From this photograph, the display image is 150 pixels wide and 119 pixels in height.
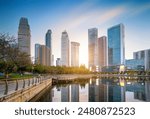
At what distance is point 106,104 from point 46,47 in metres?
35.8

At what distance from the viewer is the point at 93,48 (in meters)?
80.6

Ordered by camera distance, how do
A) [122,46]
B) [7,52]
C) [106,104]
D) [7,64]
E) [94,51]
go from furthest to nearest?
[94,51] → [122,46] → [7,64] → [7,52] → [106,104]

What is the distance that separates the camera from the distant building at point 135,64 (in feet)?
235

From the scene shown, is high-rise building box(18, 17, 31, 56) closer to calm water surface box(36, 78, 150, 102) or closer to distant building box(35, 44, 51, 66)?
calm water surface box(36, 78, 150, 102)

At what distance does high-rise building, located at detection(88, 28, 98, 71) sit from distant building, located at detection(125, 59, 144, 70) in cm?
1303

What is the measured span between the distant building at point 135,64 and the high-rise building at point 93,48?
13035 mm

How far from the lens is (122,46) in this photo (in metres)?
51.2

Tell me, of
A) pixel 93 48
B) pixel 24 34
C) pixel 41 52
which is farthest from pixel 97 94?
pixel 93 48

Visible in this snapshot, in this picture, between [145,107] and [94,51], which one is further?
[94,51]

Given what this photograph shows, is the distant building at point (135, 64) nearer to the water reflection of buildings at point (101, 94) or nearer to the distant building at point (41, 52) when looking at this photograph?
the distant building at point (41, 52)

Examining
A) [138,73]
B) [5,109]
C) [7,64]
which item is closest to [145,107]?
[5,109]

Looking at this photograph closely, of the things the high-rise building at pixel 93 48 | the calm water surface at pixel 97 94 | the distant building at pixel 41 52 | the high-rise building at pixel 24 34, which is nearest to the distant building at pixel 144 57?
the high-rise building at pixel 93 48

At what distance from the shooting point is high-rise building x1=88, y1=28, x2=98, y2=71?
71.0 m

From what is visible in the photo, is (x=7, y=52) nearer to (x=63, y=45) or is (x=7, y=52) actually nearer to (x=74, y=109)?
(x=74, y=109)
